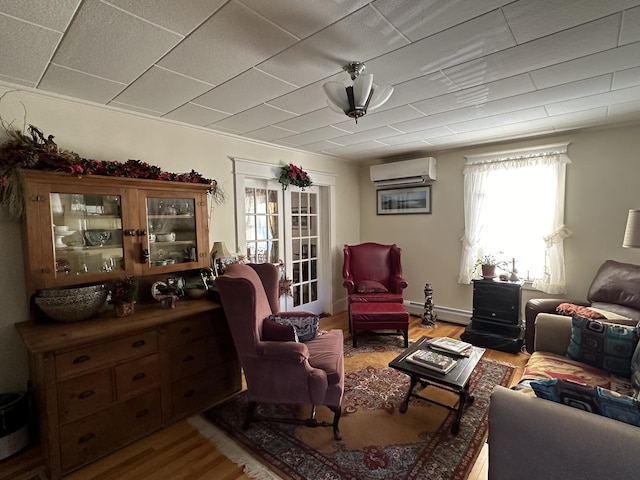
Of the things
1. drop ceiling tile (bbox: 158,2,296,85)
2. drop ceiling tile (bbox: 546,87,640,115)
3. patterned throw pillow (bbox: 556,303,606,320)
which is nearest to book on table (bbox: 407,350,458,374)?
patterned throw pillow (bbox: 556,303,606,320)

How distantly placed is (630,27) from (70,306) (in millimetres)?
3551

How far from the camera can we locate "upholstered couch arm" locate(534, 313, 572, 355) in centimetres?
225

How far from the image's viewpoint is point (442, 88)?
7.13 ft

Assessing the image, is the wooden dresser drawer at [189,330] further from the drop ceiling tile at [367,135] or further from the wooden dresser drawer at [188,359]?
the drop ceiling tile at [367,135]

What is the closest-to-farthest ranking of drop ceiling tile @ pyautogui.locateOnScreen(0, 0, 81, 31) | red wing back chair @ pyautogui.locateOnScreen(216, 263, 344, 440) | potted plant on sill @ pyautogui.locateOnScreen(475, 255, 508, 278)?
1. drop ceiling tile @ pyautogui.locateOnScreen(0, 0, 81, 31)
2. red wing back chair @ pyautogui.locateOnScreen(216, 263, 344, 440)
3. potted plant on sill @ pyautogui.locateOnScreen(475, 255, 508, 278)

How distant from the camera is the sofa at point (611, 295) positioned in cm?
266

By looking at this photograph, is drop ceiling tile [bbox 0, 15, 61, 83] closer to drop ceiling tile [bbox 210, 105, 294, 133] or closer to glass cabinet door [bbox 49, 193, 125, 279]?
glass cabinet door [bbox 49, 193, 125, 279]

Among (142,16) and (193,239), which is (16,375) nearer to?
(193,239)

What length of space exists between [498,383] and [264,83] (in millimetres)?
3101

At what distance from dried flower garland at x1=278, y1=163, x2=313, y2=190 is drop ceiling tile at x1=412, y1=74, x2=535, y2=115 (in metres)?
1.70

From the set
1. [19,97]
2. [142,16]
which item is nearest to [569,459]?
[142,16]

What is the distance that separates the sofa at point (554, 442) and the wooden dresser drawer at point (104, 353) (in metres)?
2.06

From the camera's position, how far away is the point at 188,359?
7.32 ft

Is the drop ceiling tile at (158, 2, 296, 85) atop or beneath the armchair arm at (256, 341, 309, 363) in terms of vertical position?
atop
